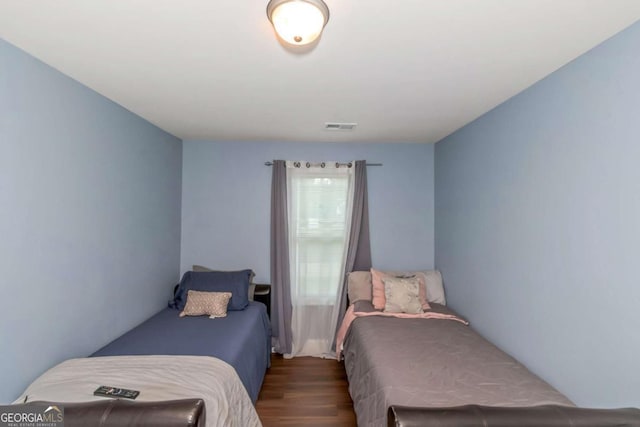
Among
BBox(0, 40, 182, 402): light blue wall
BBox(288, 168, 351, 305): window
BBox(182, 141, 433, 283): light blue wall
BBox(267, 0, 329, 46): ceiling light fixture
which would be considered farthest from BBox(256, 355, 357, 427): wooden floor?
BBox(267, 0, 329, 46): ceiling light fixture

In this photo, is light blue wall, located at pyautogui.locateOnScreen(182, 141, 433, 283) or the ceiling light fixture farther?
light blue wall, located at pyautogui.locateOnScreen(182, 141, 433, 283)

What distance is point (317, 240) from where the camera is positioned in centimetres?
363

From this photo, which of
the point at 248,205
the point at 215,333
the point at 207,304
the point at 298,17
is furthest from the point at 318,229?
the point at 298,17

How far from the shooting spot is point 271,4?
1216 millimetres

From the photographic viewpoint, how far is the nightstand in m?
3.43

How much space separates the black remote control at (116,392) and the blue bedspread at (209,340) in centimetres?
50

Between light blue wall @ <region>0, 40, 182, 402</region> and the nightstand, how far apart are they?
103cm

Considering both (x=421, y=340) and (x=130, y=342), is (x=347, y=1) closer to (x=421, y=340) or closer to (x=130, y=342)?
(x=421, y=340)

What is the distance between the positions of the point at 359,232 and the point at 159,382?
2.42 m

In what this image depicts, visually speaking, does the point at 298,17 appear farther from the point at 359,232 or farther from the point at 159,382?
the point at 359,232

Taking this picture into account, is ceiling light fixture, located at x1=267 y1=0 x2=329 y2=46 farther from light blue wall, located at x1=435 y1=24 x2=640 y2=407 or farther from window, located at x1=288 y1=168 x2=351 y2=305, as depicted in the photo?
window, located at x1=288 y1=168 x2=351 y2=305

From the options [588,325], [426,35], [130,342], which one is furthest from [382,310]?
[426,35]

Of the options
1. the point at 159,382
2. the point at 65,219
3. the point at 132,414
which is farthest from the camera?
the point at 65,219

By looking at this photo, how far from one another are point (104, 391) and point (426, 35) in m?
2.34
